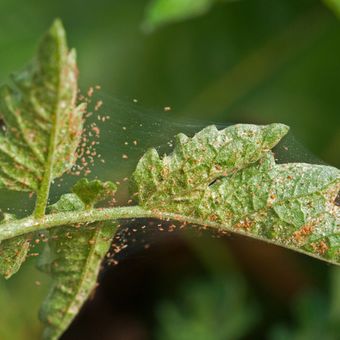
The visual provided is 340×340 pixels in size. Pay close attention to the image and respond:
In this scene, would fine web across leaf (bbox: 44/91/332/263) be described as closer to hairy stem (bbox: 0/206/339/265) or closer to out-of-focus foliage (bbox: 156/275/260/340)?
hairy stem (bbox: 0/206/339/265)

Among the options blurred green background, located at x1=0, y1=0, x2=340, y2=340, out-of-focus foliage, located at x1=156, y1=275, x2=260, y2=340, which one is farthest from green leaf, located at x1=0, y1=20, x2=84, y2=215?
blurred green background, located at x1=0, y1=0, x2=340, y2=340

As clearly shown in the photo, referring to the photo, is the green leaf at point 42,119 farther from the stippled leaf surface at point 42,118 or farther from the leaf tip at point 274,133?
the leaf tip at point 274,133

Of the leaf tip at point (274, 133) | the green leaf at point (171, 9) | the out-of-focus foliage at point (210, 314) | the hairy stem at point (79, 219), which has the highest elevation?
the green leaf at point (171, 9)

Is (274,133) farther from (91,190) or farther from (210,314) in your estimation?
(210,314)

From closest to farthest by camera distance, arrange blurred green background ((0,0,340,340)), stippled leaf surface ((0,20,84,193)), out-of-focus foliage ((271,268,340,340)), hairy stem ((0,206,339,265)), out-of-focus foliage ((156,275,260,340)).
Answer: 1. stippled leaf surface ((0,20,84,193))
2. hairy stem ((0,206,339,265))
3. out-of-focus foliage ((271,268,340,340))
4. out-of-focus foliage ((156,275,260,340))
5. blurred green background ((0,0,340,340))

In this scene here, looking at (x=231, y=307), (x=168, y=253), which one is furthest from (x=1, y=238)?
(x=168, y=253)

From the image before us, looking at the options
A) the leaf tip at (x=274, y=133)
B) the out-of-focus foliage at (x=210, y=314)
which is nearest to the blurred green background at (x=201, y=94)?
the out-of-focus foliage at (x=210, y=314)
